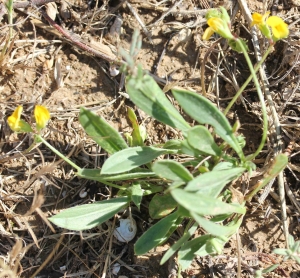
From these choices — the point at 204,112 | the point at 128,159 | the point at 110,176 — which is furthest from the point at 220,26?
the point at 110,176

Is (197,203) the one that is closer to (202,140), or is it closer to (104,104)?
(202,140)

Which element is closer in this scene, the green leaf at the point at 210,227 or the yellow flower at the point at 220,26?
the green leaf at the point at 210,227

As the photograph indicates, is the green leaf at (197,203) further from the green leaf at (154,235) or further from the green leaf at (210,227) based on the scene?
the green leaf at (154,235)

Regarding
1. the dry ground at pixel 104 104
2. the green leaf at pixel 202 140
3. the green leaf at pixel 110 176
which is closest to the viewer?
the green leaf at pixel 202 140

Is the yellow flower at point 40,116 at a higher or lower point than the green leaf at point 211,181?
higher

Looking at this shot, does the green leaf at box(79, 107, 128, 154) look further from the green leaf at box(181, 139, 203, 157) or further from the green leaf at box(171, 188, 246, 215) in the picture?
the green leaf at box(171, 188, 246, 215)

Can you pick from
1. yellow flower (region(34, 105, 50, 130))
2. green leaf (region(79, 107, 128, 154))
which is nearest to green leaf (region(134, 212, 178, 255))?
green leaf (region(79, 107, 128, 154))

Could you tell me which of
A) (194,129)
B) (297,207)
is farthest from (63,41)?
(297,207)

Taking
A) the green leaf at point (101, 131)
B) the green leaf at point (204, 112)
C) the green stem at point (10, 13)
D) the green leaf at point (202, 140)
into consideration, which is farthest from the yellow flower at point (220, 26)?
the green stem at point (10, 13)
